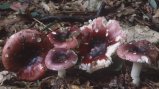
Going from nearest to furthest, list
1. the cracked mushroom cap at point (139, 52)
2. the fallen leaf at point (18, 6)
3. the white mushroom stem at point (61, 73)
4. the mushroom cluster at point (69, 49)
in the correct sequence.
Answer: the cracked mushroom cap at point (139, 52) < the mushroom cluster at point (69, 49) < the white mushroom stem at point (61, 73) < the fallen leaf at point (18, 6)

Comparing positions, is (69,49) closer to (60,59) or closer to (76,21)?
(60,59)

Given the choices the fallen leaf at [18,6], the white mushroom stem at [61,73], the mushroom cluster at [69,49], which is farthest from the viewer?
the fallen leaf at [18,6]

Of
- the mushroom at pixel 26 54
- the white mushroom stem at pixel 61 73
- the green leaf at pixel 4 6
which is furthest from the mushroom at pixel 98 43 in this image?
the green leaf at pixel 4 6

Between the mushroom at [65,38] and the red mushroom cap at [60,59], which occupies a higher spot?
the mushroom at [65,38]

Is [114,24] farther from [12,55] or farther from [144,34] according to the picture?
[12,55]

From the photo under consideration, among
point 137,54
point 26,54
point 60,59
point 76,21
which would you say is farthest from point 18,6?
point 137,54

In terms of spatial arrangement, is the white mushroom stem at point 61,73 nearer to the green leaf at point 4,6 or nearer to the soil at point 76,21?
the soil at point 76,21

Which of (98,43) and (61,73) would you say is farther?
(98,43)

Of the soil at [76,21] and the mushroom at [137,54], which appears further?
the soil at [76,21]
